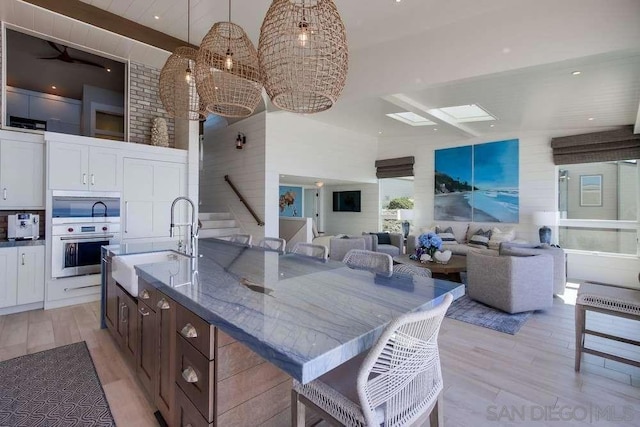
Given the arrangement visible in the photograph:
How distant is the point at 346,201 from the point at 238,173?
370 cm

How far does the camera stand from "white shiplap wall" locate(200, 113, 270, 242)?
597 centimetres

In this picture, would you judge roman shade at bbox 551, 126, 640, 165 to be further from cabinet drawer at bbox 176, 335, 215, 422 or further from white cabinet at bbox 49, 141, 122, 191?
white cabinet at bbox 49, 141, 122, 191

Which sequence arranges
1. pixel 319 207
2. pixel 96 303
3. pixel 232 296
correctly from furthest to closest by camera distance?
pixel 319 207
pixel 96 303
pixel 232 296

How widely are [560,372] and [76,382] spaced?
3.71 meters

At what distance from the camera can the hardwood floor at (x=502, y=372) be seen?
75.5 inches

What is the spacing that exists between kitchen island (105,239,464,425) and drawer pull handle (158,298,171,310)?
0.02 meters

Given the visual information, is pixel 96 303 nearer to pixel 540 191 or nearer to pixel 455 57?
pixel 455 57

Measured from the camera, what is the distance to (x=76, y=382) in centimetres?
221

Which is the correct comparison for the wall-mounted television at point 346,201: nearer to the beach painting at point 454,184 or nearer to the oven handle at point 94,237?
the beach painting at point 454,184

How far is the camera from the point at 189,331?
1.33 m

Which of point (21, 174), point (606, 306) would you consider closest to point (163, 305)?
point (606, 306)

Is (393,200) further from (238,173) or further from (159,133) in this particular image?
(159,133)

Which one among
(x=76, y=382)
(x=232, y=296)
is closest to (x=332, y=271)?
(x=232, y=296)

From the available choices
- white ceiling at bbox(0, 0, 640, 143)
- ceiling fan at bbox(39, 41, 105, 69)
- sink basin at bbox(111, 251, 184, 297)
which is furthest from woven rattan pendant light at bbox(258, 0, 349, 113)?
ceiling fan at bbox(39, 41, 105, 69)
